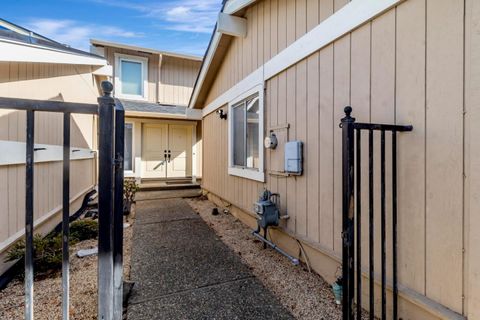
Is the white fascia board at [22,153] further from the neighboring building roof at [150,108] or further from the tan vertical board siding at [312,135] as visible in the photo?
the neighboring building roof at [150,108]

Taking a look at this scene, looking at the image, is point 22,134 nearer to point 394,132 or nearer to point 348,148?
point 348,148

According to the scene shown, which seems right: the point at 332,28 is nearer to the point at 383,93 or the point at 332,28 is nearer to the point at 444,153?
the point at 383,93

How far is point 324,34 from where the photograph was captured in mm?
2738

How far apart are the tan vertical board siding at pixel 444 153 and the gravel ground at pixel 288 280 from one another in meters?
0.87

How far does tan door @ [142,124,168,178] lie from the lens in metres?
9.62

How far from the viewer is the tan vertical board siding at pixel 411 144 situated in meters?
1.83

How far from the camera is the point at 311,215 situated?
117 inches

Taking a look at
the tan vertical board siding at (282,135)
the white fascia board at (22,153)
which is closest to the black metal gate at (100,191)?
the white fascia board at (22,153)

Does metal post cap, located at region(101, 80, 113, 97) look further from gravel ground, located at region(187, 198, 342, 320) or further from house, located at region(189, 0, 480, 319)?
gravel ground, located at region(187, 198, 342, 320)

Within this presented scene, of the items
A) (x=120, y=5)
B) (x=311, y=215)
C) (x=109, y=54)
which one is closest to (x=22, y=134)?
(x=311, y=215)

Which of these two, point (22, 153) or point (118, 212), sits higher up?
point (22, 153)

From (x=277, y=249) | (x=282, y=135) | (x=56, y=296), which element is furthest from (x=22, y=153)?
(x=277, y=249)

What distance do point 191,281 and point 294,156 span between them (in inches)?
70.9

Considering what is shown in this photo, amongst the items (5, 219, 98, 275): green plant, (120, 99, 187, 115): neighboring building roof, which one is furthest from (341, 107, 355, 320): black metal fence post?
(120, 99, 187, 115): neighboring building roof
